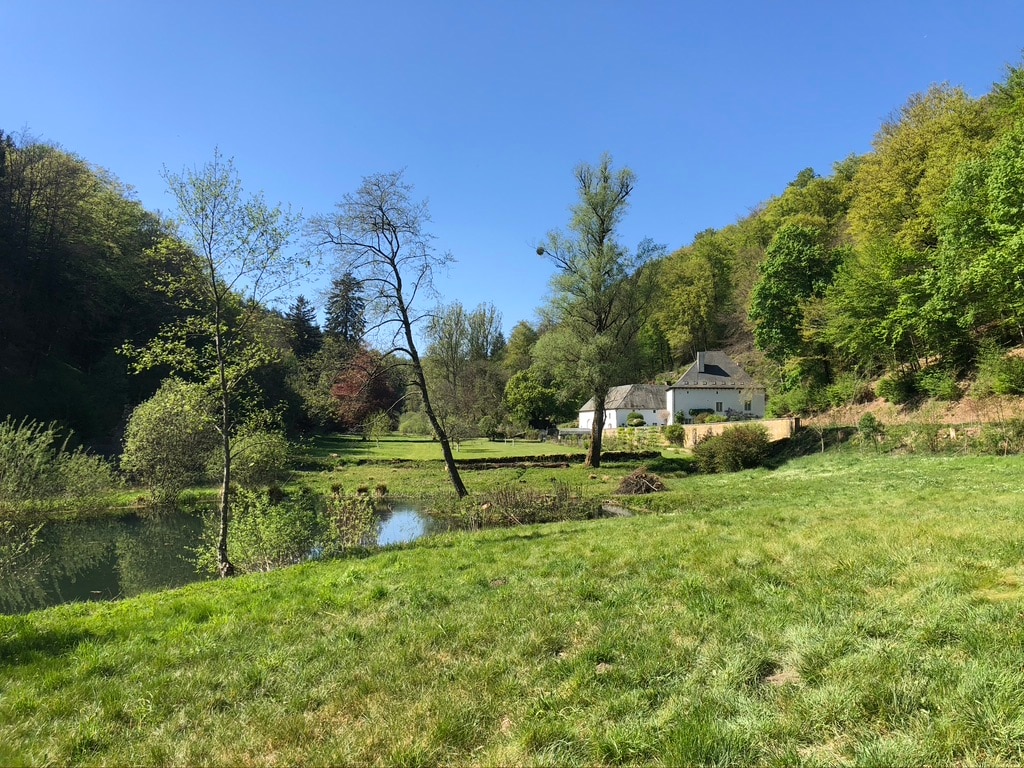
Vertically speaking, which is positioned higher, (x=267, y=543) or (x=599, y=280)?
(x=599, y=280)

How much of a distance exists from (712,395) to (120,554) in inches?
1773

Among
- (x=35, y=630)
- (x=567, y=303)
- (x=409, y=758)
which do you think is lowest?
(x=35, y=630)

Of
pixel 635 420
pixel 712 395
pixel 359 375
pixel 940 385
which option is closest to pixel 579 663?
pixel 359 375

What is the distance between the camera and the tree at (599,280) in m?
28.0

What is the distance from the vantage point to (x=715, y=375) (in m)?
50.3

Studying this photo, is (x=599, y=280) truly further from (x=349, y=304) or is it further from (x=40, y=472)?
(x=40, y=472)

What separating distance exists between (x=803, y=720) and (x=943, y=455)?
20.9 meters

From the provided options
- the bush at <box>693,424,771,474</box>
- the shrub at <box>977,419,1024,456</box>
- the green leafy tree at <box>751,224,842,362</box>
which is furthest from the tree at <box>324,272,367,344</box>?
the green leafy tree at <box>751,224,842,362</box>

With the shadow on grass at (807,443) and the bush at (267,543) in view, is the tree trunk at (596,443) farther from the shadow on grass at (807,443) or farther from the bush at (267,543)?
the bush at (267,543)

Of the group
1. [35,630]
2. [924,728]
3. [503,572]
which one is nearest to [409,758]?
[924,728]

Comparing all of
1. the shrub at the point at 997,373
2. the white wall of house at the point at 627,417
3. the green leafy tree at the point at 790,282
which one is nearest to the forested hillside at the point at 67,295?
Answer: the white wall of house at the point at 627,417

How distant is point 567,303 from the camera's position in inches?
1120

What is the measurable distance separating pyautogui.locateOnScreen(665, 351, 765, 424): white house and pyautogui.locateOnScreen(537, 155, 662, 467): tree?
70.6 feet

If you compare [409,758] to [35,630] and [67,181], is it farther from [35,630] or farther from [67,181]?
[67,181]
